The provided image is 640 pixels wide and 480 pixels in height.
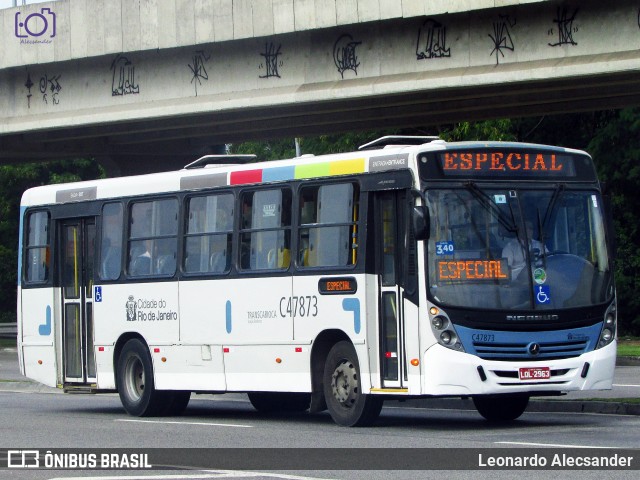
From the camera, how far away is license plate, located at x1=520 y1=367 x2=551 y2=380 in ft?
51.5

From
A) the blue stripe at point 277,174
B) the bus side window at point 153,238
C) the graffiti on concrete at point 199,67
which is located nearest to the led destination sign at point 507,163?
the blue stripe at point 277,174

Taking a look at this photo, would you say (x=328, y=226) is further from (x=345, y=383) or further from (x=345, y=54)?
(x=345, y=54)

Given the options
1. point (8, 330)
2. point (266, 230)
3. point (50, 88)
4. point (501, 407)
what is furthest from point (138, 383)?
point (8, 330)

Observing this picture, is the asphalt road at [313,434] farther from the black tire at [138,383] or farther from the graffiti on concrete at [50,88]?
the graffiti on concrete at [50,88]

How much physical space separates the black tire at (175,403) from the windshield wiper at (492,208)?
553cm

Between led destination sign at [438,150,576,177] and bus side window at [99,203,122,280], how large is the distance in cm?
594

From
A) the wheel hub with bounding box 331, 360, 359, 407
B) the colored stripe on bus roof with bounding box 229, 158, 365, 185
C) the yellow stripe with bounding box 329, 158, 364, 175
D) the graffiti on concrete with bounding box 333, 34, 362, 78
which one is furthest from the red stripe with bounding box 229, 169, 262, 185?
the graffiti on concrete with bounding box 333, 34, 362, 78

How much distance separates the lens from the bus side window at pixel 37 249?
2170cm

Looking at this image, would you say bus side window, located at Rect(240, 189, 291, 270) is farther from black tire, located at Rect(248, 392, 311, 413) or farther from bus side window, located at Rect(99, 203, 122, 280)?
bus side window, located at Rect(99, 203, 122, 280)

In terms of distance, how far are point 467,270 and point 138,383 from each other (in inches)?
235

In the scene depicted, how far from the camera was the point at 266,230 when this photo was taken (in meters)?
18.1

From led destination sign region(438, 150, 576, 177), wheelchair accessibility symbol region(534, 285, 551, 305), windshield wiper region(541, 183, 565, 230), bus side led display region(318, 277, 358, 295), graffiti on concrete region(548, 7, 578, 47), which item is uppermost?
graffiti on concrete region(548, 7, 578, 47)

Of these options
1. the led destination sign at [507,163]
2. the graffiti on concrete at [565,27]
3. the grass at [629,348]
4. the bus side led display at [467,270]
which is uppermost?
the graffiti on concrete at [565,27]

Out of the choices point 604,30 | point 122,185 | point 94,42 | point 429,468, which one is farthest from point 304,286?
point 94,42
